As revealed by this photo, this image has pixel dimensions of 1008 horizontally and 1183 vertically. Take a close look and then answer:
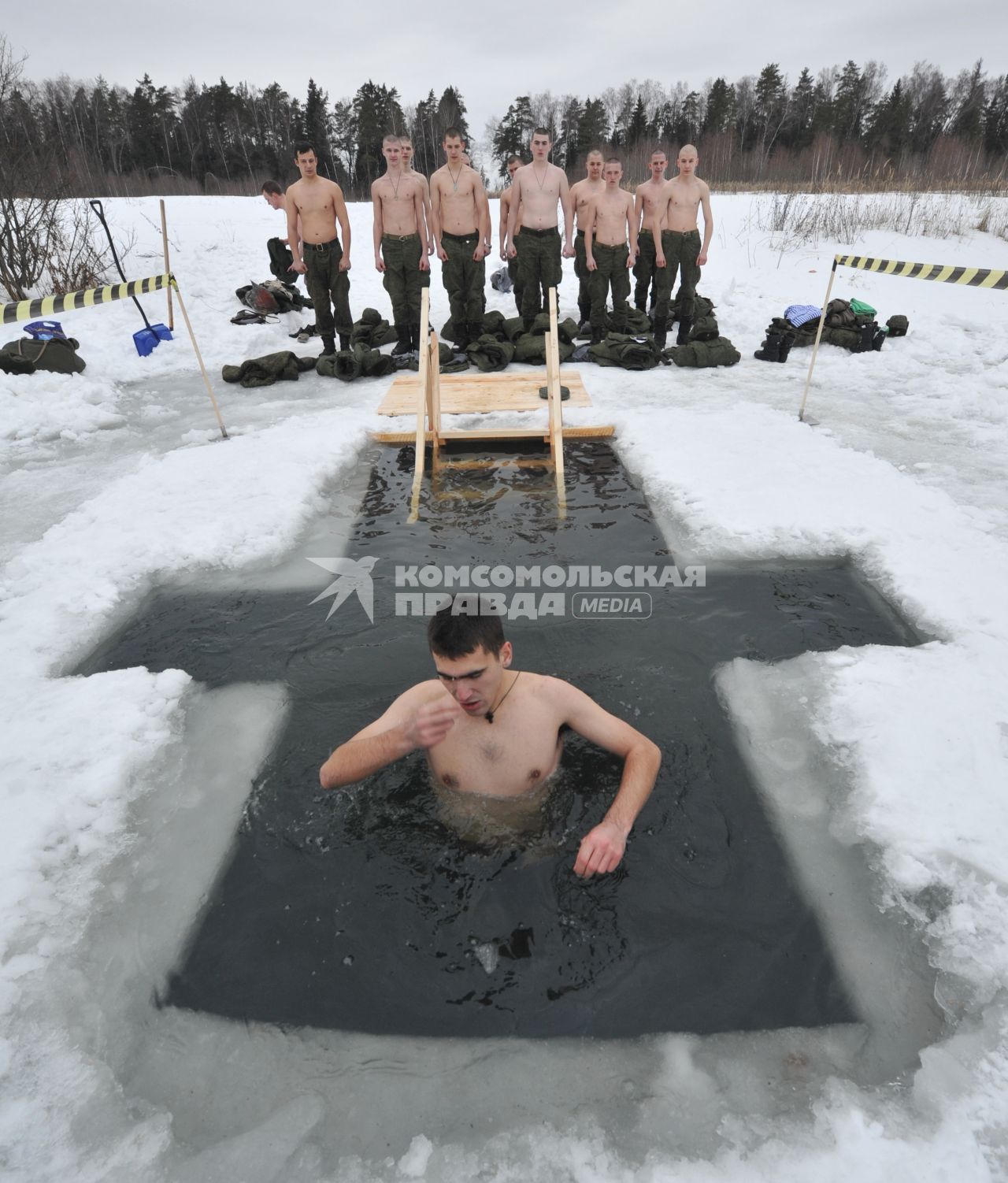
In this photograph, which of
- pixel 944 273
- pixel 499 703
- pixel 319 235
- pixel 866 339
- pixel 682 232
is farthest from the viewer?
pixel 866 339

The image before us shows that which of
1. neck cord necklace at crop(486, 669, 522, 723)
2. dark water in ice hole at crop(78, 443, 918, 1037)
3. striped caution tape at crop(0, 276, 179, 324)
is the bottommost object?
dark water in ice hole at crop(78, 443, 918, 1037)

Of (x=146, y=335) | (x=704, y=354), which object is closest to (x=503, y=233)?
(x=704, y=354)

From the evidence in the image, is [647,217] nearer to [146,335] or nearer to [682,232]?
[682,232]

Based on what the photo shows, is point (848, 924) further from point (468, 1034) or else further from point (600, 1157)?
point (468, 1034)

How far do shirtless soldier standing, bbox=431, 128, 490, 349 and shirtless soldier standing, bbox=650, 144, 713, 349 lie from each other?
2.06m

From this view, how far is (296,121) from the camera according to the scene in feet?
129

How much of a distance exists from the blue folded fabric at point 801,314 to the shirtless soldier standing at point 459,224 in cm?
396

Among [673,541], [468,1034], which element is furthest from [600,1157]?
[673,541]

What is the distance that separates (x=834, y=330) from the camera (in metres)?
8.30

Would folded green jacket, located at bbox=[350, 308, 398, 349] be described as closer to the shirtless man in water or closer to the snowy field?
the snowy field

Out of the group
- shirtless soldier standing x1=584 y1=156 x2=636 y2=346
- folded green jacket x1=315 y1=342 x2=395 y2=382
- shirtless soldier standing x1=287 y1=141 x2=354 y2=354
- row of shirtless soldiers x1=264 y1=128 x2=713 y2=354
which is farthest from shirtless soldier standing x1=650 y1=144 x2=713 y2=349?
shirtless soldier standing x1=287 y1=141 x2=354 y2=354

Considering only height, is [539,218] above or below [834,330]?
above

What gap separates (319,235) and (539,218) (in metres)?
2.44

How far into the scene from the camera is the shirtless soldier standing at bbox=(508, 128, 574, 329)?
735 centimetres
